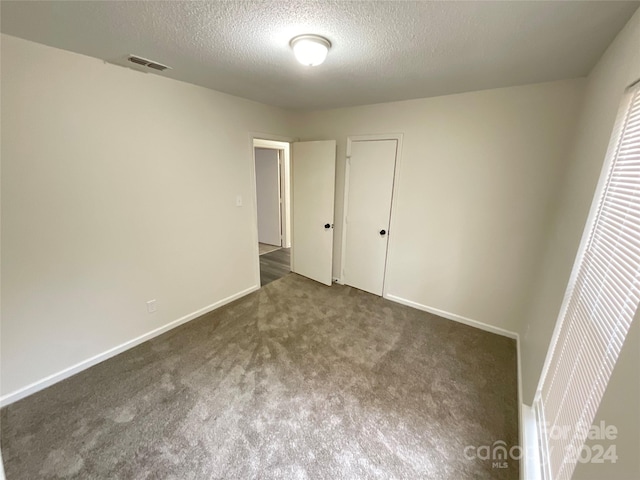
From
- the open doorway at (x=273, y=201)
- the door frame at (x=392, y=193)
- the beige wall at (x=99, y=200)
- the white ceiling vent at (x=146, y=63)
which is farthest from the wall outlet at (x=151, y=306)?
the door frame at (x=392, y=193)

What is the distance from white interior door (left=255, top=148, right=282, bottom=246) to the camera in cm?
504

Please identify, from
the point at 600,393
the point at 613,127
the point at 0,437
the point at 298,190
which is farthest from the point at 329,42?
the point at 0,437

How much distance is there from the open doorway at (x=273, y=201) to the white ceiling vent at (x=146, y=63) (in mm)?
2497

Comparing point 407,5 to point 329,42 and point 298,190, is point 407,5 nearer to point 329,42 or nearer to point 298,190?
point 329,42

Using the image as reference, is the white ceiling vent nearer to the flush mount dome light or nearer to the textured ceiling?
the textured ceiling

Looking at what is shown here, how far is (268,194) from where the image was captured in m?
5.27

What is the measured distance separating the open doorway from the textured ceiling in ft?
9.13

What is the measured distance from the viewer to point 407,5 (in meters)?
1.18

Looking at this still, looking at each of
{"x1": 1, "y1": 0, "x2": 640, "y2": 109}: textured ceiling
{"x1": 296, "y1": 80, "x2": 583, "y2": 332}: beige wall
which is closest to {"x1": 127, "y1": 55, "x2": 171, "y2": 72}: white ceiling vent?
{"x1": 1, "y1": 0, "x2": 640, "y2": 109}: textured ceiling

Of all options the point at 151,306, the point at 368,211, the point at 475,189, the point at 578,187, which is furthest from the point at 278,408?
the point at 475,189

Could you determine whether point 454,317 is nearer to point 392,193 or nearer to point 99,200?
point 392,193

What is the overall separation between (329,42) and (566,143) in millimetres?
2039

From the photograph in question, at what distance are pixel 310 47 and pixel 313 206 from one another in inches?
86.5

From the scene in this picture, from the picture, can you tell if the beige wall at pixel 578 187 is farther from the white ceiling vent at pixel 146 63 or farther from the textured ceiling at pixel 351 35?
the white ceiling vent at pixel 146 63
